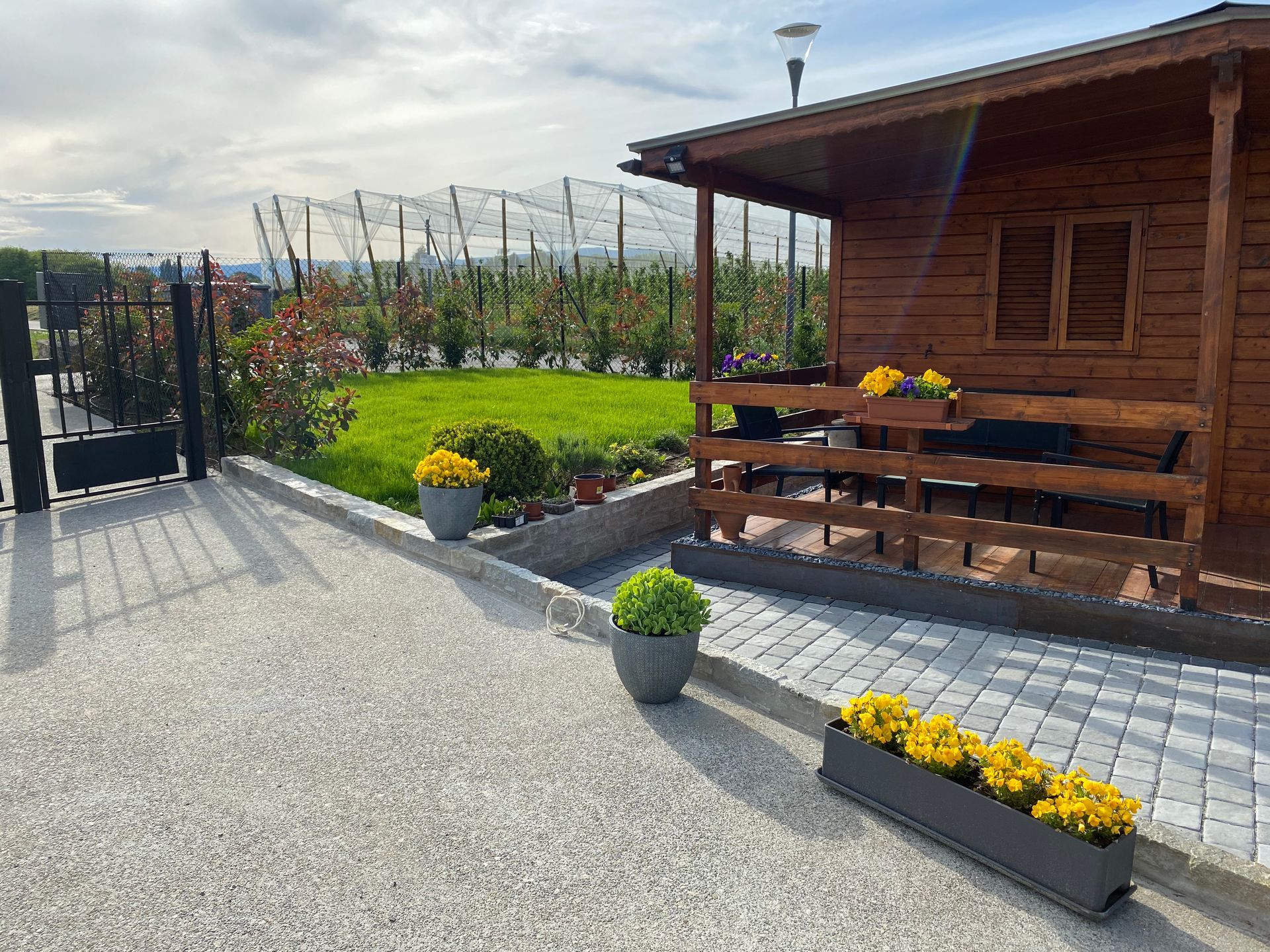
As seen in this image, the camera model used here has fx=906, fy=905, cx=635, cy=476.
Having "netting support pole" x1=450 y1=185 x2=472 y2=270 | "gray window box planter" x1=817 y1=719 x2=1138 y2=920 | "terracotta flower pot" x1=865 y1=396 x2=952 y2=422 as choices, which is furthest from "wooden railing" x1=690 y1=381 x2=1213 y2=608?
"netting support pole" x1=450 y1=185 x2=472 y2=270

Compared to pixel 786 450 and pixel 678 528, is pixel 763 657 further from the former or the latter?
pixel 678 528

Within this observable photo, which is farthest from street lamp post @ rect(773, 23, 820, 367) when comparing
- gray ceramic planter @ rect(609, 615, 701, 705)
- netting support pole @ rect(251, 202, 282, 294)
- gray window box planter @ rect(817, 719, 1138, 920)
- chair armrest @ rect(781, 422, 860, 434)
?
netting support pole @ rect(251, 202, 282, 294)

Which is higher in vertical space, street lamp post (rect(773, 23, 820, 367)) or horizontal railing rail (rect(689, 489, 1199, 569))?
street lamp post (rect(773, 23, 820, 367))

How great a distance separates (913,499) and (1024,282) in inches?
107

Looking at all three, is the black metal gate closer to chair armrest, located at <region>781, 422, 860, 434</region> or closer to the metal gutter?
the metal gutter

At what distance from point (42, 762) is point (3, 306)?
16.4 ft

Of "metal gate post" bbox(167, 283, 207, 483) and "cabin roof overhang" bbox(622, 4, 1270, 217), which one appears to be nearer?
"cabin roof overhang" bbox(622, 4, 1270, 217)

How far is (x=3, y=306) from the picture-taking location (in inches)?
278

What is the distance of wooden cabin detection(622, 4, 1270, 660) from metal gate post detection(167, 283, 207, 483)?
4637mm

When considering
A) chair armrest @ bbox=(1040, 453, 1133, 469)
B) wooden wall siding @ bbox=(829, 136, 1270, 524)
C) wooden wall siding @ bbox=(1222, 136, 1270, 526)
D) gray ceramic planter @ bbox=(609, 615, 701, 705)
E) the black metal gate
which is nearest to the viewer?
gray ceramic planter @ bbox=(609, 615, 701, 705)

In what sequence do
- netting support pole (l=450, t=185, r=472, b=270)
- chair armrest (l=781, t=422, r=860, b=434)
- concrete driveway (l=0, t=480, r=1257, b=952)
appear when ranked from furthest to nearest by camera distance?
netting support pole (l=450, t=185, r=472, b=270)
chair armrest (l=781, t=422, r=860, b=434)
concrete driveway (l=0, t=480, r=1257, b=952)

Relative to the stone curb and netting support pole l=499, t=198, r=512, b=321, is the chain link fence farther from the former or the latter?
the stone curb

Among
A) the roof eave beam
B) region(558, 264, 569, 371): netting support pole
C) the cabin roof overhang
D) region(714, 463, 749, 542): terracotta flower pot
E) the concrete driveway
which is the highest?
the cabin roof overhang

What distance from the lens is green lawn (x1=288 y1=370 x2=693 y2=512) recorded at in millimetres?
8117
